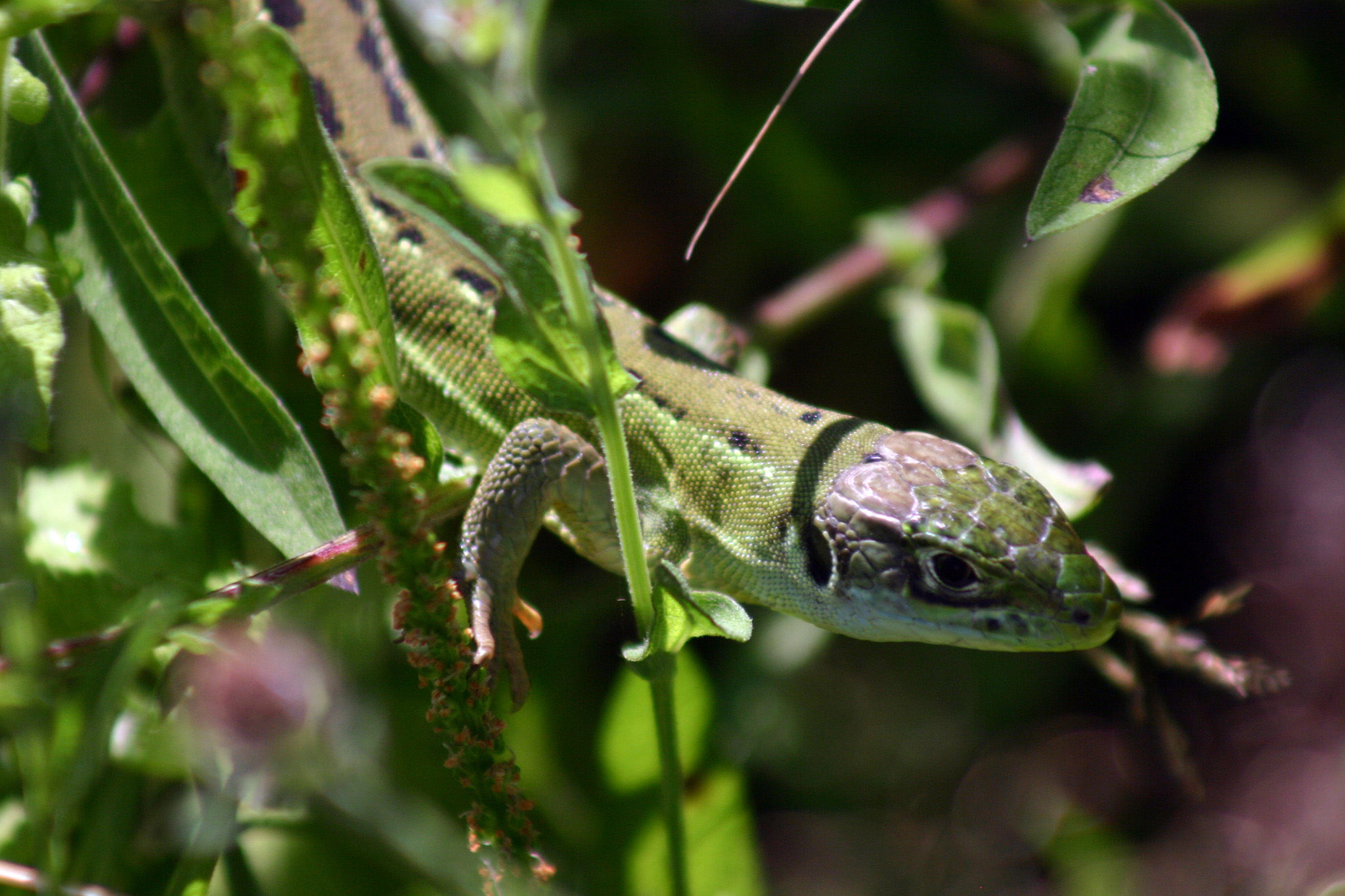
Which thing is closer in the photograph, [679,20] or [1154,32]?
[1154,32]

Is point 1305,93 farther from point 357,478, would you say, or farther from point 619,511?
point 357,478

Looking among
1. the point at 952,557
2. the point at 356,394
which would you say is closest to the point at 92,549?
the point at 356,394

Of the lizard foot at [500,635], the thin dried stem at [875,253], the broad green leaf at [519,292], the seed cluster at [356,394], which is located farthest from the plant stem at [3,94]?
the thin dried stem at [875,253]

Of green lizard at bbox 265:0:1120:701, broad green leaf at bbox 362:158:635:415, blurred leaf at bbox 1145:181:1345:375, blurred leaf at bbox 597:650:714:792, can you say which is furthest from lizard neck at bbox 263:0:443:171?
blurred leaf at bbox 1145:181:1345:375

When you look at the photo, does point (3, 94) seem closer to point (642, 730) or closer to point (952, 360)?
point (642, 730)

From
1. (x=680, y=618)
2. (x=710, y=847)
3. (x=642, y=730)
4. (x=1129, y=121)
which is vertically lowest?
(x=710, y=847)

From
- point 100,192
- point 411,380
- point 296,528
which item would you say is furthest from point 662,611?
point 100,192
